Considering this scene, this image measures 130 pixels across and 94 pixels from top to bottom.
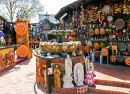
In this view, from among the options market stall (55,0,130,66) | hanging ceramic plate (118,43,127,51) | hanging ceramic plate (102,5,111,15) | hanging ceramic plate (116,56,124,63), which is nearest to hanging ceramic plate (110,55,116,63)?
market stall (55,0,130,66)

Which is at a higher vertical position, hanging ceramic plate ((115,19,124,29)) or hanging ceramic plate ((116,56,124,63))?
hanging ceramic plate ((115,19,124,29))

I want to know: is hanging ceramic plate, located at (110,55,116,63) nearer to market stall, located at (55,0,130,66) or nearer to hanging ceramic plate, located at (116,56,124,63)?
market stall, located at (55,0,130,66)

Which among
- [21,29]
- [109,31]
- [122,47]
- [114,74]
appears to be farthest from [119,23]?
[21,29]

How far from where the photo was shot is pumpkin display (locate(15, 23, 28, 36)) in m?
12.2

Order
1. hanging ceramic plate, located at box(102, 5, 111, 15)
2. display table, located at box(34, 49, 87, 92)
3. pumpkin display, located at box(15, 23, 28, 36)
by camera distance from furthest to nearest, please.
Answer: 1. pumpkin display, located at box(15, 23, 28, 36)
2. hanging ceramic plate, located at box(102, 5, 111, 15)
3. display table, located at box(34, 49, 87, 92)

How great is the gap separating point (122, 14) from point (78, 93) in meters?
6.97

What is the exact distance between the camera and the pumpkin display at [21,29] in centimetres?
1220

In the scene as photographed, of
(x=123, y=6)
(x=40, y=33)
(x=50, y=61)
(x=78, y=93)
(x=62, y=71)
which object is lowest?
(x=78, y=93)

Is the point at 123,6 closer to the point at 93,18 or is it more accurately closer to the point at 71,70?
the point at 93,18

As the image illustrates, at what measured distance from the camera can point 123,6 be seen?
27.0 feet

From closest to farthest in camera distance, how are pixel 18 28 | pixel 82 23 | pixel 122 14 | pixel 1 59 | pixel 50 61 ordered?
1. pixel 50 61
2. pixel 1 59
3. pixel 122 14
4. pixel 82 23
5. pixel 18 28

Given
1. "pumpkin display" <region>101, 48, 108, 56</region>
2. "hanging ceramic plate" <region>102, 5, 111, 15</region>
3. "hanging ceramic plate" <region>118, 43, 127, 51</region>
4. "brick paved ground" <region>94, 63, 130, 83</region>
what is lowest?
"brick paved ground" <region>94, 63, 130, 83</region>

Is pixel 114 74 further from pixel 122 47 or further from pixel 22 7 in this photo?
pixel 22 7

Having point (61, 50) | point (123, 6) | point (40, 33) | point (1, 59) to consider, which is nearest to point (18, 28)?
point (1, 59)
